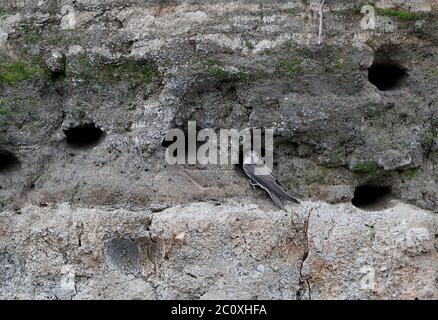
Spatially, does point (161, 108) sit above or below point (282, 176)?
above

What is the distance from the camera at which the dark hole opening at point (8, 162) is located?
152 inches

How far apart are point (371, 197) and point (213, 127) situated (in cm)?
94

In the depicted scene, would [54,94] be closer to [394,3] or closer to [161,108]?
[161,108]

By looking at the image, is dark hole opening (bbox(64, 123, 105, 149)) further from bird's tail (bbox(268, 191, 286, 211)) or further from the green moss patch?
bird's tail (bbox(268, 191, 286, 211))

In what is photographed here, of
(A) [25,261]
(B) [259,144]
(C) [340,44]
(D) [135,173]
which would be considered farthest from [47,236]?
(C) [340,44]

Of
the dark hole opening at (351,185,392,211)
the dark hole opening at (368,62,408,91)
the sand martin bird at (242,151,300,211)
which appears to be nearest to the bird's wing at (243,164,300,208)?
the sand martin bird at (242,151,300,211)

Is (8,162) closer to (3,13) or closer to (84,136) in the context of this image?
(84,136)

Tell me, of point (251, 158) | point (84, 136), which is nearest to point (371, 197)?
point (251, 158)

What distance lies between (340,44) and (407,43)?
38 cm

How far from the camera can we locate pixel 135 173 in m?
3.67

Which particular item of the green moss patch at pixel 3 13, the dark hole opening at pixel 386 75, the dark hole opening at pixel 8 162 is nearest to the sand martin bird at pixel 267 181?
the dark hole opening at pixel 386 75

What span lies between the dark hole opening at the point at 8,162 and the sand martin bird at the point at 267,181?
130cm

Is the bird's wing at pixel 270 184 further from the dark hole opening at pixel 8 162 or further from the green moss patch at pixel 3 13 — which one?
the green moss patch at pixel 3 13
